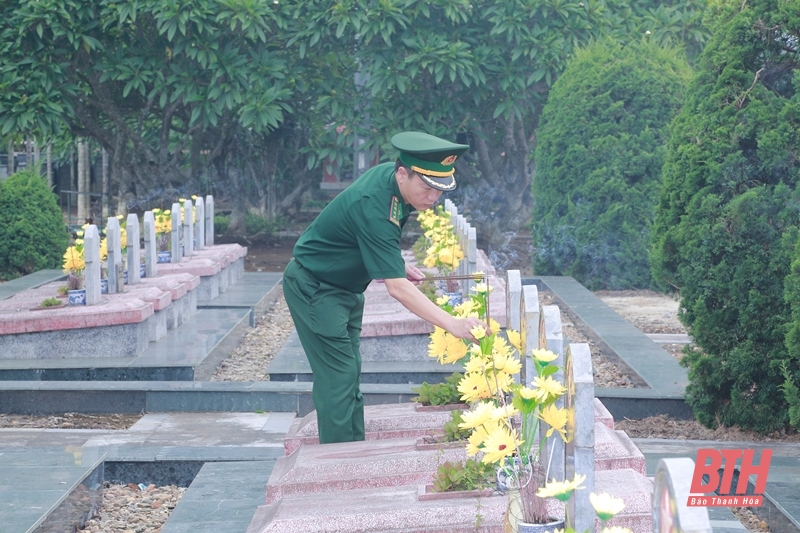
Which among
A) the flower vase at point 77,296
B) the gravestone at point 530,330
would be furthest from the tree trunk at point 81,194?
the gravestone at point 530,330

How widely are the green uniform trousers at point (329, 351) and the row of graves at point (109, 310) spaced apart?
3422 millimetres

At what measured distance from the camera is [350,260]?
442 cm

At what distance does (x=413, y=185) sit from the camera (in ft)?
13.5

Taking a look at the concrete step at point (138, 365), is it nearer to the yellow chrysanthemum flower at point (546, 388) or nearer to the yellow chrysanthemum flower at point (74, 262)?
the yellow chrysanthemum flower at point (74, 262)

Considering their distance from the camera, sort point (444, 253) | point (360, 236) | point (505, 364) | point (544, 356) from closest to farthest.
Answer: point (544, 356) < point (505, 364) < point (360, 236) < point (444, 253)

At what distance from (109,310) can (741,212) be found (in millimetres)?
4413

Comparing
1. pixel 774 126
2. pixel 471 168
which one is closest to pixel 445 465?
pixel 774 126

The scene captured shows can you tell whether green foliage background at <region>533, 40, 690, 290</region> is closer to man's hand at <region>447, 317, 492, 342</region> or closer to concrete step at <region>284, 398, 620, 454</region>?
concrete step at <region>284, 398, 620, 454</region>

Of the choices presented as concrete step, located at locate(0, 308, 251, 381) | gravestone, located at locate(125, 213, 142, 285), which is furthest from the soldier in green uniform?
gravestone, located at locate(125, 213, 142, 285)

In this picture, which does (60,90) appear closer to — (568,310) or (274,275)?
(274,275)

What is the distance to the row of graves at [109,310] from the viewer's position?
24.8 feet

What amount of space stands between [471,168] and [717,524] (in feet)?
44.9

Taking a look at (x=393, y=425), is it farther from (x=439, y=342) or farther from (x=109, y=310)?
(x=109, y=310)

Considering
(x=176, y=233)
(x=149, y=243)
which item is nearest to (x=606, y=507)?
(x=149, y=243)
